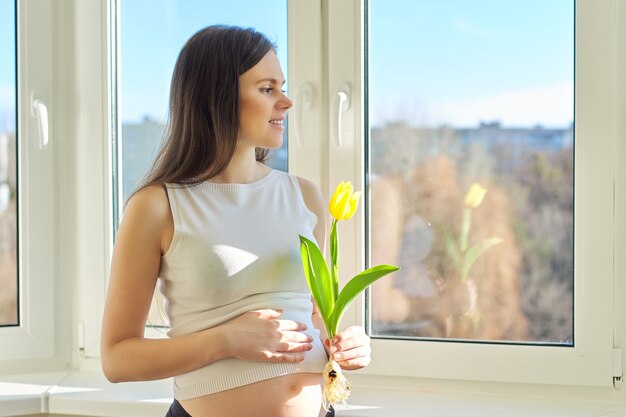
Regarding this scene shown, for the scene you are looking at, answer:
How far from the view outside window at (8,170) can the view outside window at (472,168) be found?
95 cm

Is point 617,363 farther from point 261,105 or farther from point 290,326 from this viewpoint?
point 261,105

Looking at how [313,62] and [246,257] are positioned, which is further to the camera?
[313,62]

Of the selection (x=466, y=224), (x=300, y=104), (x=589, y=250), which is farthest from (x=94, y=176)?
(x=589, y=250)

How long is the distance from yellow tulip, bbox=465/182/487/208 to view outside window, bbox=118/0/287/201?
0.79 metres

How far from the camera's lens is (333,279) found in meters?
1.42

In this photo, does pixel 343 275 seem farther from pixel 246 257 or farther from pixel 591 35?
pixel 591 35

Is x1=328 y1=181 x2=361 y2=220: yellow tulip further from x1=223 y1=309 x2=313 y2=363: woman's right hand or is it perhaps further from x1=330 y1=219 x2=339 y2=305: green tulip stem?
x1=223 y1=309 x2=313 y2=363: woman's right hand

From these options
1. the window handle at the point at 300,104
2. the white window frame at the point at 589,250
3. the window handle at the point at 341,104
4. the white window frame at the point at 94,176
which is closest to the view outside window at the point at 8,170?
the white window frame at the point at 94,176

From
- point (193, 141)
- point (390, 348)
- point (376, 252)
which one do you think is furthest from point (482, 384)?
point (193, 141)

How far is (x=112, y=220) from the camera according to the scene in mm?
2193

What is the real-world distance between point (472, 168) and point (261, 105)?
0.68 metres

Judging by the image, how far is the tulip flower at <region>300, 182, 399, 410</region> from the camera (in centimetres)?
136

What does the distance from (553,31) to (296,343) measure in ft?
3.22

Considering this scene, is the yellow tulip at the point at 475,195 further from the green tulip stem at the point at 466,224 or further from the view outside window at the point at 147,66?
the view outside window at the point at 147,66
